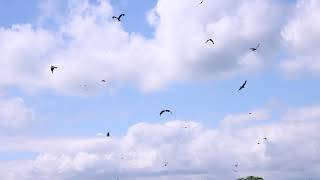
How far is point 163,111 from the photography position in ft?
238

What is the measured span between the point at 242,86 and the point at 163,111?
20.0 m

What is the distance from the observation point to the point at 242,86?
5547 cm

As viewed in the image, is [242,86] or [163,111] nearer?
[242,86]
